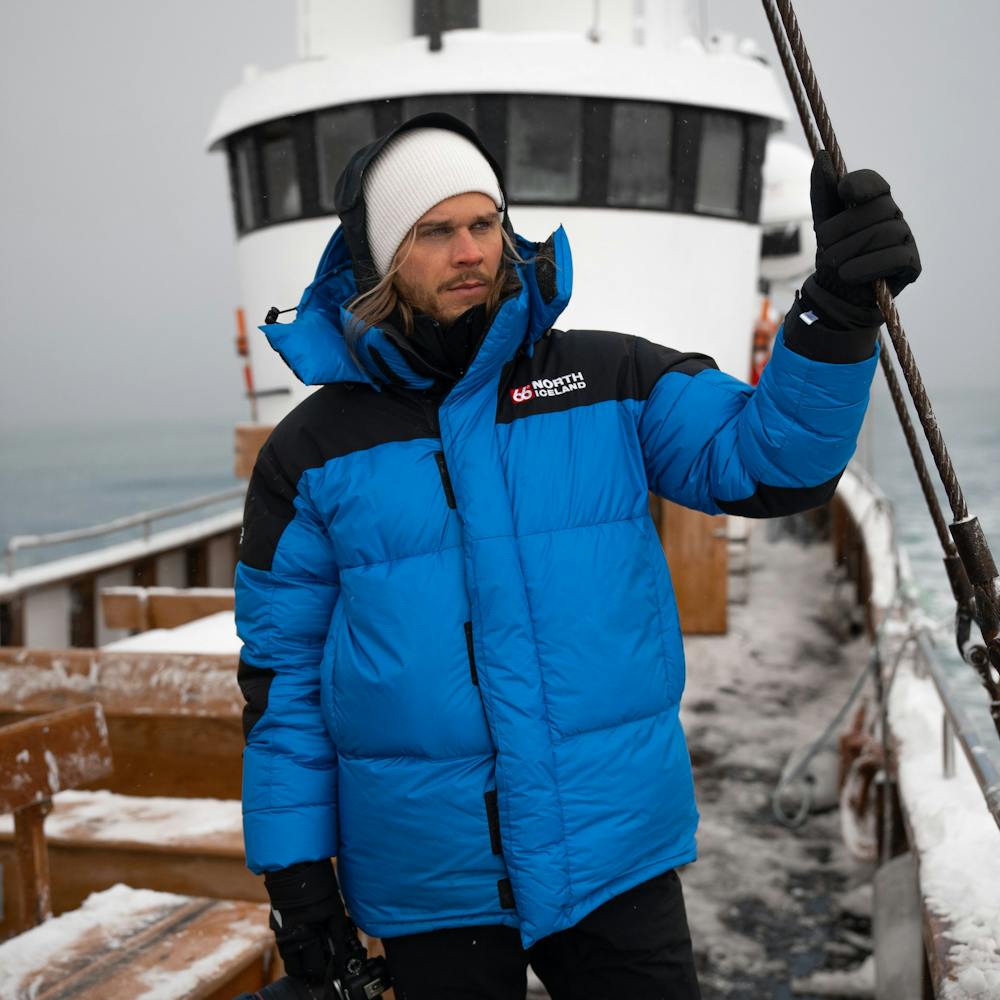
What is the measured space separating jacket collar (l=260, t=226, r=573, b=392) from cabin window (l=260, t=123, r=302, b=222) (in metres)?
6.86

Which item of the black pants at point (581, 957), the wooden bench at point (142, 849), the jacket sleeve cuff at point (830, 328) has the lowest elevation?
the wooden bench at point (142, 849)

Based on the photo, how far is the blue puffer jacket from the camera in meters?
1.92

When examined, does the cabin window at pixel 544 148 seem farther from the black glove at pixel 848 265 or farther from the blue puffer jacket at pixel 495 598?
the black glove at pixel 848 265

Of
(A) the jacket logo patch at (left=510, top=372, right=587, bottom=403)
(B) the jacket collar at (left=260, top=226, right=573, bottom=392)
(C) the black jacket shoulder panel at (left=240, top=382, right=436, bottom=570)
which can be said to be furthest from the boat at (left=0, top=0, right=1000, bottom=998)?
(B) the jacket collar at (left=260, top=226, right=573, bottom=392)

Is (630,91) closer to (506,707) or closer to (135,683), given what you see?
(135,683)

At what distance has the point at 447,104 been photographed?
25.5 ft

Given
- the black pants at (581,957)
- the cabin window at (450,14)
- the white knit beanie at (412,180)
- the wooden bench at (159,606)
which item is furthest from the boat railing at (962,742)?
the cabin window at (450,14)

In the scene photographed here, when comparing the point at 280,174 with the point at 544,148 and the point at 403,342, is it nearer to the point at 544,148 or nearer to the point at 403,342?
the point at 544,148

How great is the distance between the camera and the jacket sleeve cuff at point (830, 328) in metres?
1.76

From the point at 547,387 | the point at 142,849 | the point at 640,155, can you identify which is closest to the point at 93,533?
the point at 640,155

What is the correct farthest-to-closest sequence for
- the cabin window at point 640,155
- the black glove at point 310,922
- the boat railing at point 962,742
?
the cabin window at point 640,155, the boat railing at point 962,742, the black glove at point 310,922

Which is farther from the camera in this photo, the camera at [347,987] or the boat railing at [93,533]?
the boat railing at [93,533]

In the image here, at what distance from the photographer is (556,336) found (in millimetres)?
2186

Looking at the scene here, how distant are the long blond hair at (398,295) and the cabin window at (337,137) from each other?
6.13 metres
